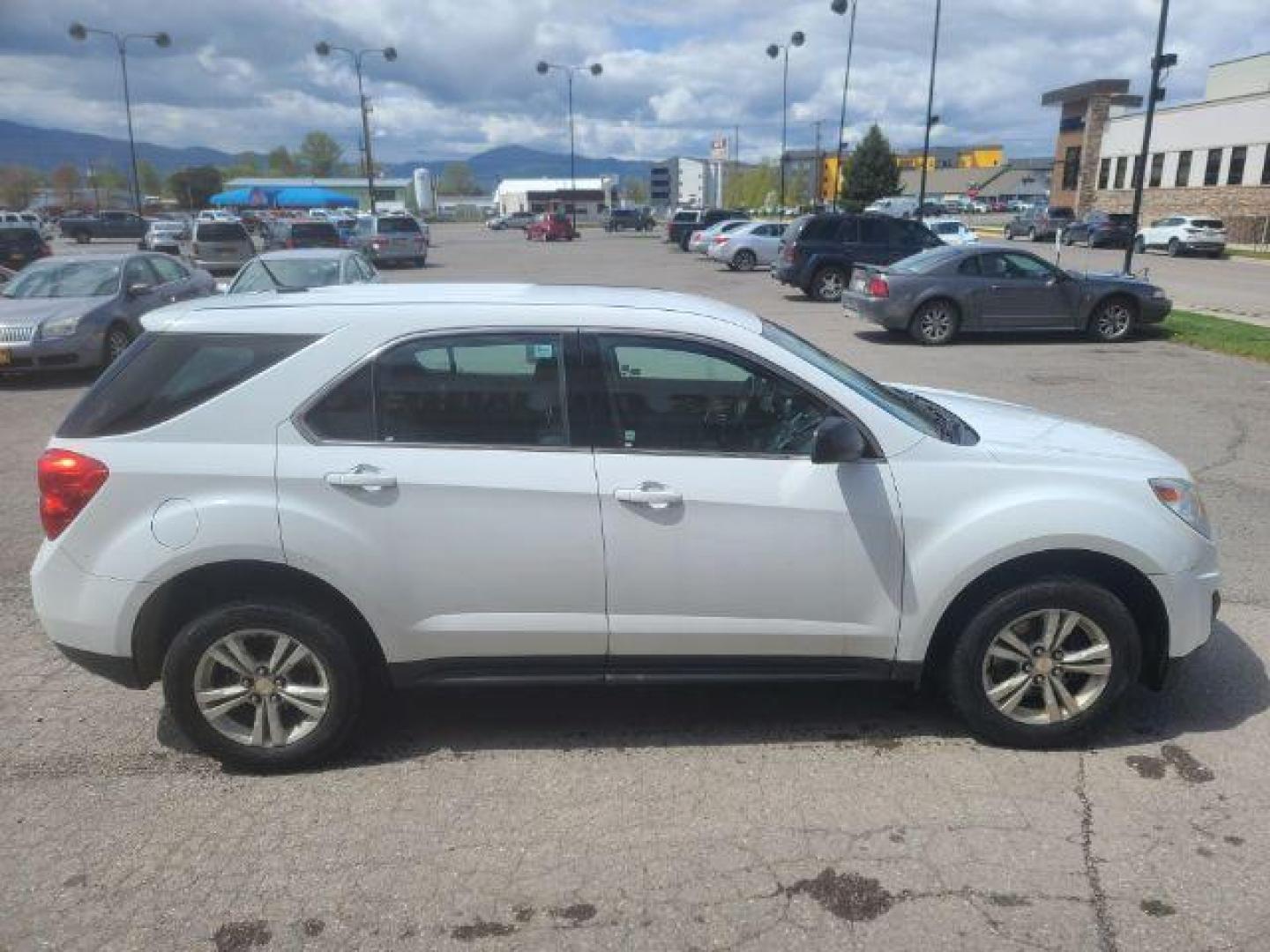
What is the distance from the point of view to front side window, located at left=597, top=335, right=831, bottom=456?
11.0ft

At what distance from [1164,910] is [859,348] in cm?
1208

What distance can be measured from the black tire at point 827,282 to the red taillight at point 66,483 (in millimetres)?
18561

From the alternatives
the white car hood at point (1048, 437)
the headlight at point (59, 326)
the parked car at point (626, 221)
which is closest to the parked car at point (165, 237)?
the headlight at point (59, 326)

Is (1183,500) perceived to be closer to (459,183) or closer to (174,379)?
(174,379)

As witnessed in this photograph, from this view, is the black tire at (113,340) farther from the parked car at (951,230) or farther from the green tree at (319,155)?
the green tree at (319,155)

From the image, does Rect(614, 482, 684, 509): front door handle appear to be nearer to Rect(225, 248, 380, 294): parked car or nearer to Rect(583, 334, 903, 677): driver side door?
Rect(583, 334, 903, 677): driver side door

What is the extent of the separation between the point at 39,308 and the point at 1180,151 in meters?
62.2

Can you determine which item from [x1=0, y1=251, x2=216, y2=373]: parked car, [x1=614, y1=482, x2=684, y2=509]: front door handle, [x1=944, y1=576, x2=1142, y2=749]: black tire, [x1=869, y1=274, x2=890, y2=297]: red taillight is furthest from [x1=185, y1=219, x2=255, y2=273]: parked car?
[x1=944, y1=576, x2=1142, y2=749]: black tire

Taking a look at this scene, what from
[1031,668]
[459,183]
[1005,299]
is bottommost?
[1031,668]

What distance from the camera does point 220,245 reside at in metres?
27.4

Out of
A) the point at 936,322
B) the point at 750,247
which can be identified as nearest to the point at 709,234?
the point at 750,247

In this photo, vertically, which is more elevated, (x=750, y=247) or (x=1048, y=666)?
(x=750, y=247)

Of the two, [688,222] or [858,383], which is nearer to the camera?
[858,383]

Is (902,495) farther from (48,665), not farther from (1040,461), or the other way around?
(48,665)
